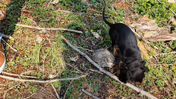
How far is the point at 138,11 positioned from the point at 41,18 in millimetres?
3767

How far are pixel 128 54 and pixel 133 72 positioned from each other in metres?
0.59

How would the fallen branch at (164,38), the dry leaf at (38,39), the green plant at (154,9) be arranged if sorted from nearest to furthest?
1. the dry leaf at (38,39)
2. the fallen branch at (164,38)
3. the green plant at (154,9)

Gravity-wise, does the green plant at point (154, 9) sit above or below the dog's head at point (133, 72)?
above

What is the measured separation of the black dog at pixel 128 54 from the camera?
3.47 meters

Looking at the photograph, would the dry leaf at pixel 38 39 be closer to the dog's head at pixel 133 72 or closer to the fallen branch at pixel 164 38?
the dog's head at pixel 133 72

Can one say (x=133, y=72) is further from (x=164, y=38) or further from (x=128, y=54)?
(x=164, y=38)

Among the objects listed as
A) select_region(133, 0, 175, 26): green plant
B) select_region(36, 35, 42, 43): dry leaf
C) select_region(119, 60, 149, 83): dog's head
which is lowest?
select_region(119, 60, 149, 83): dog's head

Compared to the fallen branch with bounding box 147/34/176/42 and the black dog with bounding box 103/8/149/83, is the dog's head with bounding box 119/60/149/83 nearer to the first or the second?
the black dog with bounding box 103/8/149/83

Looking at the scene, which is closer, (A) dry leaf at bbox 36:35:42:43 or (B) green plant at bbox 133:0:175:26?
(A) dry leaf at bbox 36:35:42:43

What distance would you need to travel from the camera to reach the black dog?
137 inches

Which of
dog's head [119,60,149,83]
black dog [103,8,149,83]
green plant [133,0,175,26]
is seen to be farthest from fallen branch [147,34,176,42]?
dog's head [119,60,149,83]

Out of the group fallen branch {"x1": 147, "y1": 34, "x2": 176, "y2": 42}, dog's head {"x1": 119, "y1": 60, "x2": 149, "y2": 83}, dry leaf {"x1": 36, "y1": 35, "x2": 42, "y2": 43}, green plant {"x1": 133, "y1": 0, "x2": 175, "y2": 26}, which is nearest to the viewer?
dog's head {"x1": 119, "y1": 60, "x2": 149, "y2": 83}

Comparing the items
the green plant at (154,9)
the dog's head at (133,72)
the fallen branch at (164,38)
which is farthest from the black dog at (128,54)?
the green plant at (154,9)

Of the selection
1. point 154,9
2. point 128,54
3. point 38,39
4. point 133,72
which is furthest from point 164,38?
point 38,39
